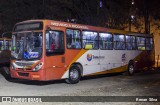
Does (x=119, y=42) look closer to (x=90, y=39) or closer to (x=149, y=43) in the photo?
(x=90, y=39)

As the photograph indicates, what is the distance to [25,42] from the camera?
14500mm

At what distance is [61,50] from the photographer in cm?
1494

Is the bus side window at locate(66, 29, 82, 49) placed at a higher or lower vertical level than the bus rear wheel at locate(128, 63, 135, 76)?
higher

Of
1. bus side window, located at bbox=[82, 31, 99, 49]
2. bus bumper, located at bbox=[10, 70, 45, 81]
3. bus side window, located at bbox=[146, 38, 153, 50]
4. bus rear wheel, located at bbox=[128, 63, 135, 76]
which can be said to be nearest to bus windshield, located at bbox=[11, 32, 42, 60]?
bus bumper, located at bbox=[10, 70, 45, 81]

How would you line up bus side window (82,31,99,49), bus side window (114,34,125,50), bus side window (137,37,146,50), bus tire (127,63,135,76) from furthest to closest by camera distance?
bus side window (137,37,146,50)
bus tire (127,63,135,76)
bus side window (114,34,125,50)
bus side window (82,31,99,49)

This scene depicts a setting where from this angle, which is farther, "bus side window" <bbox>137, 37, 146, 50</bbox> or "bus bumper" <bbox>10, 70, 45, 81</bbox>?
"bus side window" <bbox>137, 37, 146, 50</bbox>

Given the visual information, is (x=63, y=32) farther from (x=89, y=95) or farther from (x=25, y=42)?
(x=89, y=95)

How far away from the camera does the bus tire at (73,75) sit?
50.9ft

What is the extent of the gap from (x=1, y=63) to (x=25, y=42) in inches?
502

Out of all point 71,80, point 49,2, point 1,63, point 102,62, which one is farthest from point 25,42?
point 49,2

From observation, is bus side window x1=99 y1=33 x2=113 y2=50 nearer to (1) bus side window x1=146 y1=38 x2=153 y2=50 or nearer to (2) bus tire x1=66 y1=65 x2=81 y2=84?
(2) bus tire x1=66 y1=65 x2=81 y2=84

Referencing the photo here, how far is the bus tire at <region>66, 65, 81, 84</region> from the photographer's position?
15.5m

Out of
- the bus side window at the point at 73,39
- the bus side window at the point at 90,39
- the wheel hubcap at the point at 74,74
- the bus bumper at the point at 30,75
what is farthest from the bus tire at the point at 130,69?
the bus bumper at the point at 30,75

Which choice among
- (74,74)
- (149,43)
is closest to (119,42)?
(149,43)
